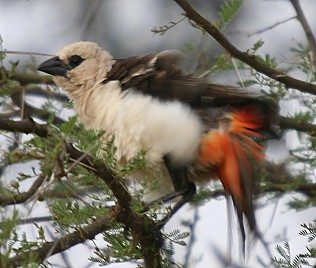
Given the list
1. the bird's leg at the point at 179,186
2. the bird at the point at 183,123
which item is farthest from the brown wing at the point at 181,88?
the bird's leg at the point at 179,186

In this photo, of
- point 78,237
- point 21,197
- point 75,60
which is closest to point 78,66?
point 75,60

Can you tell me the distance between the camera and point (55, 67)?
14.0 ft

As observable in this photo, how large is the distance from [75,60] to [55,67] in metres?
0.12

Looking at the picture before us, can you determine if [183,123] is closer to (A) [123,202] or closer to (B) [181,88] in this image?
(B) [181,88]

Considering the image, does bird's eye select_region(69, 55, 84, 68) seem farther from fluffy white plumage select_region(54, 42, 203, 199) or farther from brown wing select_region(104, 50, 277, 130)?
brown wing select_region(104, 50, 277, 130)

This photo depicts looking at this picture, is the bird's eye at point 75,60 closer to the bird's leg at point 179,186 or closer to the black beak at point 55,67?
the black beak at point 55,67

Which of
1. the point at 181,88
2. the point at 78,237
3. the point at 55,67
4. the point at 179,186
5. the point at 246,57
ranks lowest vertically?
the point at 78,237

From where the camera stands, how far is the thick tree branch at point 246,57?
3.62 meters

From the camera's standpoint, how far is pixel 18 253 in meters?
2.91

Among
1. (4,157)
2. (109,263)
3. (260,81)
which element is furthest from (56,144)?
(260,81)

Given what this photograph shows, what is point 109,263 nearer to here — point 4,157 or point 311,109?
point 4,157

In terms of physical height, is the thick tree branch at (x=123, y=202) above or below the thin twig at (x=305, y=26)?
below

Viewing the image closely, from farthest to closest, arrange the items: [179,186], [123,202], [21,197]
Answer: [179,186], [21,197], [123,202]

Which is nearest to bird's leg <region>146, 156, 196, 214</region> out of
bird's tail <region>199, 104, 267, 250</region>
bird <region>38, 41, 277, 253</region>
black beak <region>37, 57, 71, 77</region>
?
bird <region>38, 41, 277, 253</region>
